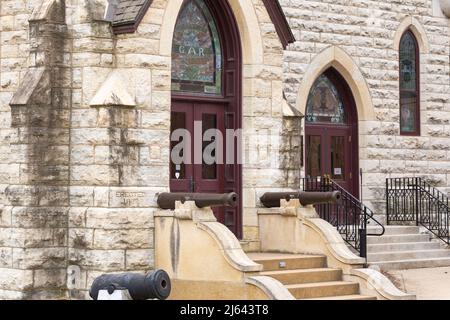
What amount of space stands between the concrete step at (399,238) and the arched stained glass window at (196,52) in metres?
5.23

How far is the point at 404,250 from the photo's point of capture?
67.3 ft

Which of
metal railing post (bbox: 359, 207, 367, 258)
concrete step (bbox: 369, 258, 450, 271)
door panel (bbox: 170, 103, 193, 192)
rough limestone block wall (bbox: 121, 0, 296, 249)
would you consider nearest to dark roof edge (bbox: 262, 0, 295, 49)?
rough limestone block wall (bbox: 121, 0, 296, 249)

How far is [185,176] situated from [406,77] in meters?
8.56

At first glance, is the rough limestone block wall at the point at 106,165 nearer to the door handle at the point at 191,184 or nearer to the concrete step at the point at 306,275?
the door handle at the point at 191,184

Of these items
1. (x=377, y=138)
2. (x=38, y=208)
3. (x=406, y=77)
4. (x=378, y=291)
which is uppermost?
(x=406, y=77)

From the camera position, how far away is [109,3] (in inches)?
617

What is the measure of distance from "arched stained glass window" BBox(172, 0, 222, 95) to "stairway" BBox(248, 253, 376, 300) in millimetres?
2897

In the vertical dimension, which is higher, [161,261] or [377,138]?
[377,138]

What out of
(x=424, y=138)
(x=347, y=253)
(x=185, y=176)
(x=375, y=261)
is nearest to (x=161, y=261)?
(x=185, y=176)

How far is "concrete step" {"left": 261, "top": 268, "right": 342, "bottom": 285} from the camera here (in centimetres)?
1517

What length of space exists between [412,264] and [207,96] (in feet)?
19.4

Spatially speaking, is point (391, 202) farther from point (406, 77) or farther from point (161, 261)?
point (161, 261)

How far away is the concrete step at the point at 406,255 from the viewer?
19.6m

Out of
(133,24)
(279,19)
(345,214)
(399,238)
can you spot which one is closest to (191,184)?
(133,24)
